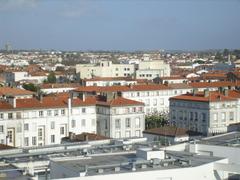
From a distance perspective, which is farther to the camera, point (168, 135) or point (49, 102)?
point (49, 102)

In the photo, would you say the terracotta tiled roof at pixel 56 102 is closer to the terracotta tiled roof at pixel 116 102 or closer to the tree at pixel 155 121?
the terracotta tiled roof at pixel 116 102

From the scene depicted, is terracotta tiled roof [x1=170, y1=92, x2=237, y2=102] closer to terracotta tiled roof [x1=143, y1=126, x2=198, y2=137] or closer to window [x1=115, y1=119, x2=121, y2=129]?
window [x1=115, y1=119, x2=121, y2=129]

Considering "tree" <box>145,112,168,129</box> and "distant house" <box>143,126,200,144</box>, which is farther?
"tree" <box>145,112,168,129</box>

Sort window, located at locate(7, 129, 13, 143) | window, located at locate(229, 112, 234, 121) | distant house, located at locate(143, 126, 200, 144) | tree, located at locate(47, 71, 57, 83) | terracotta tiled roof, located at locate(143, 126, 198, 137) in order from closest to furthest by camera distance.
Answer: distant house, located at locate(143, 126, 200, 144)
terracotta tiled roof, located at locate(143, 126, 198, 137)
window, located at locate(7, 129, 13, 143)
window, located at locate(229, 112, 234, 121)
tree, located at locate(47, 71, 57, 83)

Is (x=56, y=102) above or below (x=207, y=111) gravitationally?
above

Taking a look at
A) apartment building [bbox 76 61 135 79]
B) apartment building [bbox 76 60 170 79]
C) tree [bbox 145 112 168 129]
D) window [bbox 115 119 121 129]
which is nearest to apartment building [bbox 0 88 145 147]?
window [bbox 115 119 121 129]

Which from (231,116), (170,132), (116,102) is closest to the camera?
(170,132)

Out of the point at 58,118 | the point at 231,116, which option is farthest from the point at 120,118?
the point at 231,116

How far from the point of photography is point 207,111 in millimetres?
59750

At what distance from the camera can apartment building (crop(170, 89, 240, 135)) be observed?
59.8 metres

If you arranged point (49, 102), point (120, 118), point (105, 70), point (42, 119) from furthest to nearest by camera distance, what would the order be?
point (105, 70)
point (120, 118)
point (49, 102)
point (42, 119)

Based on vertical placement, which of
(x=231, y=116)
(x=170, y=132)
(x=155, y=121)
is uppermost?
(x=170, y=132)

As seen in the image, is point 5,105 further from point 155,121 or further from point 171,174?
point 171,174

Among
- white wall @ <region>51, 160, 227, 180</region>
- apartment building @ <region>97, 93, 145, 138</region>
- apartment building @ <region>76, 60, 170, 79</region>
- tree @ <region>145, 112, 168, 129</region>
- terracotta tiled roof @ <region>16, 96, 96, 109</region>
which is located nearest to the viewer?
white wall @ <region>51, 160, 227, 180</region>
